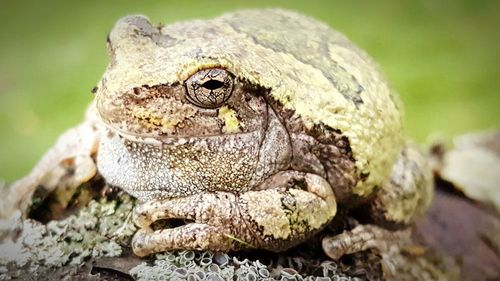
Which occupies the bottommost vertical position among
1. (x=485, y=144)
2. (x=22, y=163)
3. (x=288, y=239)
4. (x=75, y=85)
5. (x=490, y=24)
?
(x=22, y=163)

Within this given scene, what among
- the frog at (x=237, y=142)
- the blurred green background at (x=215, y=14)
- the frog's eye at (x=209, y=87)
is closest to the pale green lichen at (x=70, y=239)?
the frog at (x=237, y=142)

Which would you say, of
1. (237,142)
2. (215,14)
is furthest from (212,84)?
(215,14)

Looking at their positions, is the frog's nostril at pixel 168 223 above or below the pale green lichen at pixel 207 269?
above

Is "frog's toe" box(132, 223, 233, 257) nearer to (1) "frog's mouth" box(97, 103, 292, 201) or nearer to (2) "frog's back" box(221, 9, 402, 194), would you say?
(1) "frog's mouth" box(97, 103, 292, 201)

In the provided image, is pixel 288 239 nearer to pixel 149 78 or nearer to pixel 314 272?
pixel 314 272

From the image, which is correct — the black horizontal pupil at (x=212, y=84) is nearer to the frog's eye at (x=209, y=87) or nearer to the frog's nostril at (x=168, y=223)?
the frog's eye at (x=209, y=87)

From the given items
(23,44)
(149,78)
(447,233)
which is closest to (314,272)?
(149,78)

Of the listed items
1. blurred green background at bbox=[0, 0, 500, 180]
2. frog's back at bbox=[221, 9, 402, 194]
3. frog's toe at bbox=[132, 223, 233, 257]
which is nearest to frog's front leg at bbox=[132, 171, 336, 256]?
frog's toe at bbox=[132, 223, 233, 257]
